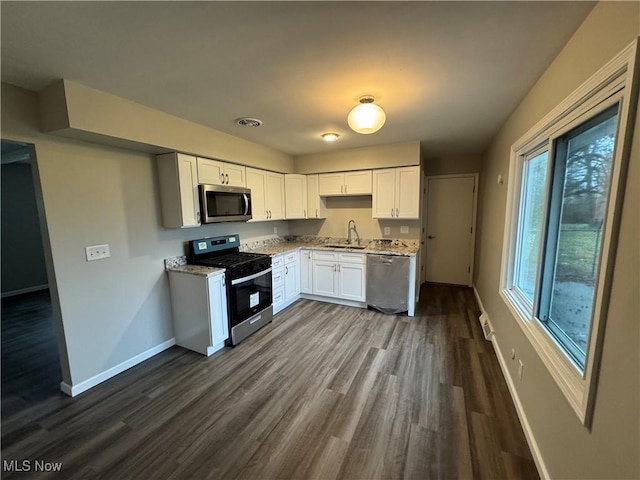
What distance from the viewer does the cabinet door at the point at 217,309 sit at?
2713 millimetres

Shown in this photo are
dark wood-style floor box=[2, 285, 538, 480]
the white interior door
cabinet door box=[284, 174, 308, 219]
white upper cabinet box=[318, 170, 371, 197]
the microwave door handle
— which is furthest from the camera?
the white interior door

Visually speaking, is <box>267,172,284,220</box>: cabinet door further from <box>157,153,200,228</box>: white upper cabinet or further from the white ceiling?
the white ceiling

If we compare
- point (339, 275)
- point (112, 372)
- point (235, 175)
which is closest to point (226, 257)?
point (235, 175)

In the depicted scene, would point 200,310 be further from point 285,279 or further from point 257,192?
point 257,192

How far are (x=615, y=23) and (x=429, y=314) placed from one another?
3.31 metres

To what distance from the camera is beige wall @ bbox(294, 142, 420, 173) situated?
3.60 meters

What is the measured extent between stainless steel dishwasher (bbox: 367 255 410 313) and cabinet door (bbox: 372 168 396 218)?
0.68m

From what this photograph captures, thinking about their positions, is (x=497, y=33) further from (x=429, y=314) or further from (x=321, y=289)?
(x=321, y=289)

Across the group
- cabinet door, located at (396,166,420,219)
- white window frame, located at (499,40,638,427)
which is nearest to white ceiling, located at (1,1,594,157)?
white window frame, located at (499,40,638,427)

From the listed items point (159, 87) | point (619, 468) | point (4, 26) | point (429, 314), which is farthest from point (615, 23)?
point (429, 314)

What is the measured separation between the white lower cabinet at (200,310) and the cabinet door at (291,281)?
3.98 ft

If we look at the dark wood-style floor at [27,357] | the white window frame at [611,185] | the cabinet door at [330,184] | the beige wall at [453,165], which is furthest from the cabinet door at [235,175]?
the beige wall at [453,165]

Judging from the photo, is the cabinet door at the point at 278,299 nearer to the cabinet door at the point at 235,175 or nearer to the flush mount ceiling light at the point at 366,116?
the cabinet door at the point at 235,175

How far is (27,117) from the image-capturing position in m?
1.92
